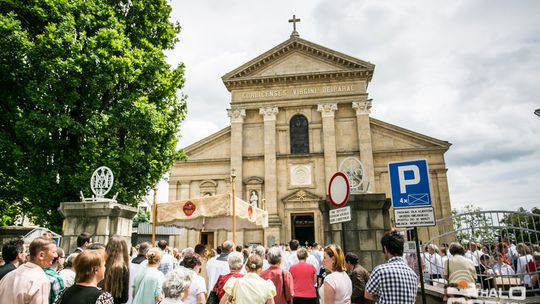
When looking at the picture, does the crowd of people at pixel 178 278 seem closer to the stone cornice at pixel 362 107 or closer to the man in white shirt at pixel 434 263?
the man in white shirt at pixel 434 263

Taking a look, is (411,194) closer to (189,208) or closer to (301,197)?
(189,208)

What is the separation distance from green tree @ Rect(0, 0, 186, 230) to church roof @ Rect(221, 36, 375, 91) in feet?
45.0

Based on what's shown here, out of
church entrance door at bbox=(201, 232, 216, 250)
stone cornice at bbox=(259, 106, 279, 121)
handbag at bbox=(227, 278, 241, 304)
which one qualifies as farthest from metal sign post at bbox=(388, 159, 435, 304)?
church entrance door at bbox=(201, 232, 216, 250)

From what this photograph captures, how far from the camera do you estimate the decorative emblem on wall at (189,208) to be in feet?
33.7

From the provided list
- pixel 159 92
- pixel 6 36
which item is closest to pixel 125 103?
pixel 159 92

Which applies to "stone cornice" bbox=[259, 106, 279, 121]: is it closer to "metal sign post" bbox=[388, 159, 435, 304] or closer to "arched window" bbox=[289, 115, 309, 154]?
"arched window" bbox=[289, 115, 309, 154]

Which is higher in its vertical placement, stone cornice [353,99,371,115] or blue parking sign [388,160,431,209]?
stone cornice [353,99,371,115]

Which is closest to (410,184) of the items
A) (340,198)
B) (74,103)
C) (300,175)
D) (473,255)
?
(340,198)

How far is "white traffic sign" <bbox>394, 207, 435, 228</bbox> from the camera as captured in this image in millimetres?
4887

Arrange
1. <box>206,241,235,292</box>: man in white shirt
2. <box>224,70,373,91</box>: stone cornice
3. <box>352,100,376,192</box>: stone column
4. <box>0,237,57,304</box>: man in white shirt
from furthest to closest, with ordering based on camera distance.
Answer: <box>224,70,373,91</box>: stone cornice
<box>352,100,376,192</box>: stone column
<box>206,241,235,292</box>: man in white shirt
<box>0,237,57,304</box>: man in white shirt

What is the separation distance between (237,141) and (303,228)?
8067 millimetres

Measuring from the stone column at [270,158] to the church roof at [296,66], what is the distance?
2.66 m

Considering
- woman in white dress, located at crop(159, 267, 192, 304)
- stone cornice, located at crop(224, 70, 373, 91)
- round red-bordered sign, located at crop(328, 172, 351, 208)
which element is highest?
stone cornice, located at crop(224, 70, 373, 91)

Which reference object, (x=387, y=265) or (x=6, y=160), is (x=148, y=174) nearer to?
(x=6, y=160)
